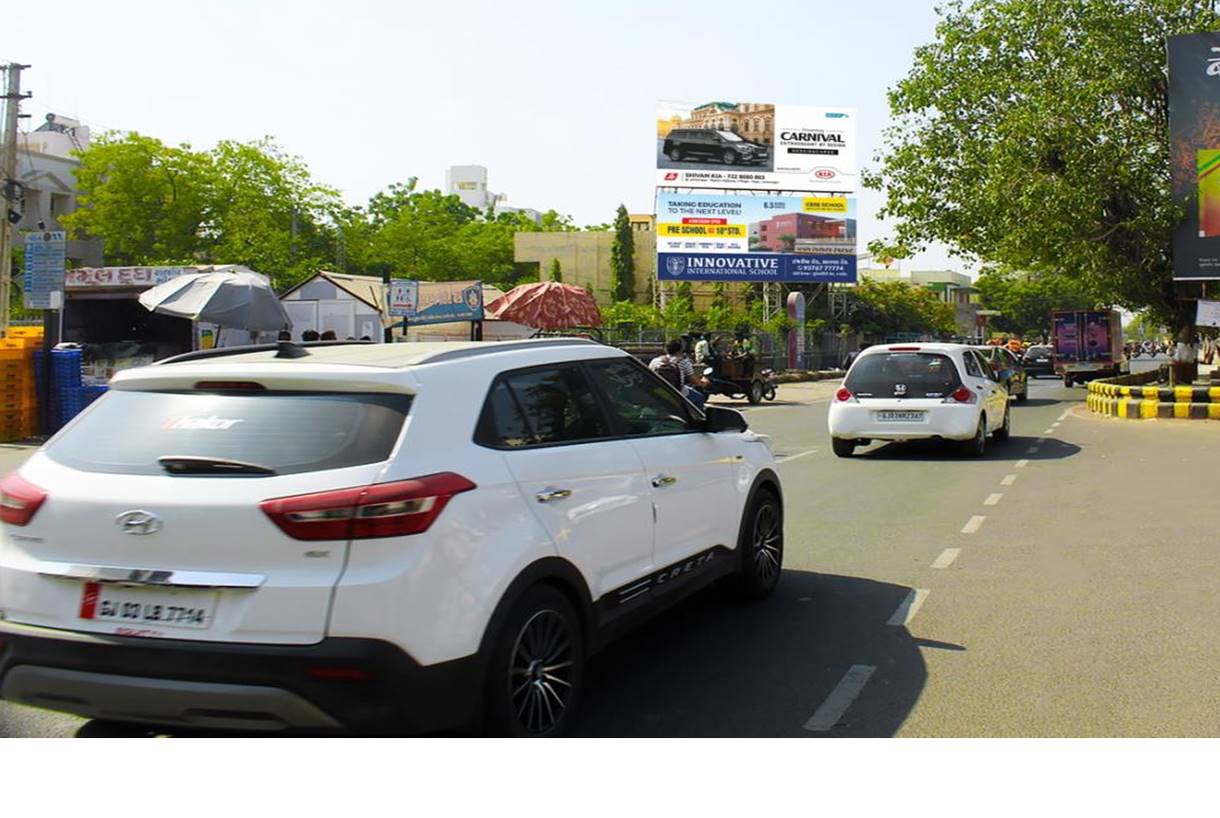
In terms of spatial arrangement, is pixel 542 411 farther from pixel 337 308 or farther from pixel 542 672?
pixel 337 308

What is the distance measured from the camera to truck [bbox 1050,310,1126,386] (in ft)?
131

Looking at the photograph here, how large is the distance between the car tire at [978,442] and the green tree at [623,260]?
A: 59.4 m

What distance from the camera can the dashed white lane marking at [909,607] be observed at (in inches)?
247

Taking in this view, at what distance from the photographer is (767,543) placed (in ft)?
22.3

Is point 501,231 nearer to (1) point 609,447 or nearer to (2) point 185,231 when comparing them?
(2) point 185,231

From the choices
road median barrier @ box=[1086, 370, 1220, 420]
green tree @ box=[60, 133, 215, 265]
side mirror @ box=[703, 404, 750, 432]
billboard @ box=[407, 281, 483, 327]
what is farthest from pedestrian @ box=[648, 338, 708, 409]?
green tree @ box=[60, 133, 215, 265]

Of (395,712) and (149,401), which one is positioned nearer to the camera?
(395,712)

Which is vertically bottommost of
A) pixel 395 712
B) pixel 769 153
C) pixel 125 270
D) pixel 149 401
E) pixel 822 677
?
pixel 822 677

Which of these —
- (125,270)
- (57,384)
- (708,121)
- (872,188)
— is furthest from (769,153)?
(57,384)

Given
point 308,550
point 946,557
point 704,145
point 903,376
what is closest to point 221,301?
point 903,376

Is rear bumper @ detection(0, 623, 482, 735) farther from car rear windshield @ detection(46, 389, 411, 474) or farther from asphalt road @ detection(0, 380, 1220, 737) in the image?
asphalt road @ detection(0, 380, 1220, 737)

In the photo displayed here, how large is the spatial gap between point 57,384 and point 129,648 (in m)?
16.9

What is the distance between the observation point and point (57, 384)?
1877 centimetres

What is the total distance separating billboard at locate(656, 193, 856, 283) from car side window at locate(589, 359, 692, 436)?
46924mm
